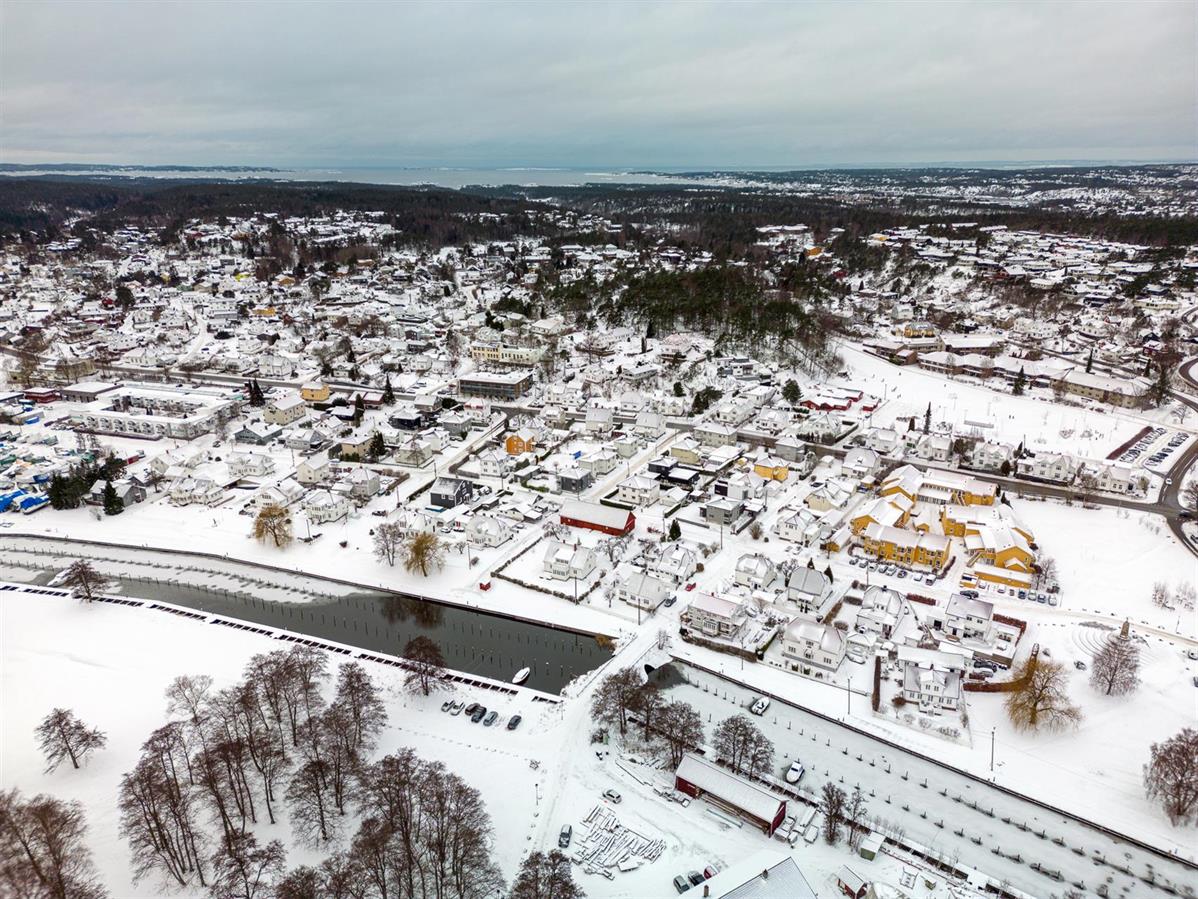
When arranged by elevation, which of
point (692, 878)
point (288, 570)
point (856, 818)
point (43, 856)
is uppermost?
point (43, 856)

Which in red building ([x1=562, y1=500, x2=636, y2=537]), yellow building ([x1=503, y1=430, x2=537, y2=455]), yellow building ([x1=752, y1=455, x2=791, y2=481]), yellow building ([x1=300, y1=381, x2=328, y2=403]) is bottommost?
red building ([x1=562, y1=500, x2=636, y2=537])

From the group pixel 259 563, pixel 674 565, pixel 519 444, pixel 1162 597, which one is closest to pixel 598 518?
pixel 674 565

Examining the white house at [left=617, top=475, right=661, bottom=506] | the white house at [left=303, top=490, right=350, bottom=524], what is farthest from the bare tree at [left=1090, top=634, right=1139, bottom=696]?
the white house at [left=303, top=490, right=350, bottom=524]

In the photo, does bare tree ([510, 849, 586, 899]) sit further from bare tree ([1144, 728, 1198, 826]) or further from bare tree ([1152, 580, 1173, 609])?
bare tree ([1152, 580, 1173, 609])

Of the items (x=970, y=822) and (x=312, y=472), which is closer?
(x=970, y=822)

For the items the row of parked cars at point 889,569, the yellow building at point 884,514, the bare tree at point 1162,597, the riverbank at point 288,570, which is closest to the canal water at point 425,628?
the riverbank at point 288,570

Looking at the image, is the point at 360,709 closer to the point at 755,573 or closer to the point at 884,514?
the point at 755,573
